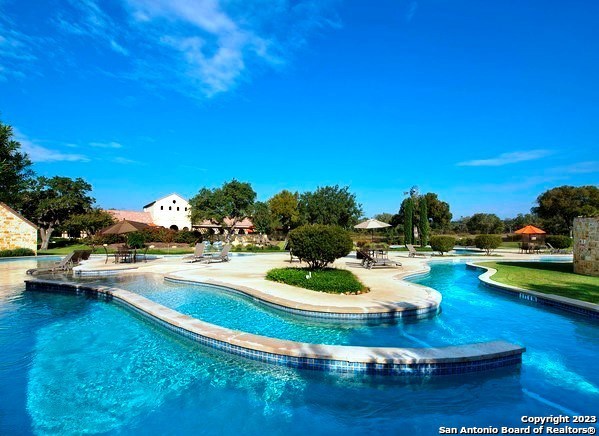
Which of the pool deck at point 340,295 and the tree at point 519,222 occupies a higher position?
the tree at point 519,222

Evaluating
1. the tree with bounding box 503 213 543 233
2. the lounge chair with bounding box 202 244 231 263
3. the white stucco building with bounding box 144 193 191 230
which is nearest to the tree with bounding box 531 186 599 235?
the tree with bounding box 503 213 543 233

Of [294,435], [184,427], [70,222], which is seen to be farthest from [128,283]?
[70,222]

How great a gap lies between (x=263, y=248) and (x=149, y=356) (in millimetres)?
24381

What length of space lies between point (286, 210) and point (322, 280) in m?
42.4

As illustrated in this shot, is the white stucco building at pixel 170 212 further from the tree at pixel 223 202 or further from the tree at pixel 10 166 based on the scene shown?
the tree at pixel 10 166

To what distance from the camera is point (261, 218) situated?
4700 cm

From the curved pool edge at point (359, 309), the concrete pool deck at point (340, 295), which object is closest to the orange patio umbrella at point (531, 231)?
the concrete pool deck at point (340, 295)

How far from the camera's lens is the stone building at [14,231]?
2550cm

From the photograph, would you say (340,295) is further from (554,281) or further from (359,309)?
(554,281)

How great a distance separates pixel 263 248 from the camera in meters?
30.6

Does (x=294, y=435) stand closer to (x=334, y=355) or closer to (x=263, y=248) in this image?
(x=334, y=355)

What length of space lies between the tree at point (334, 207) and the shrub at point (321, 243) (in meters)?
34.5

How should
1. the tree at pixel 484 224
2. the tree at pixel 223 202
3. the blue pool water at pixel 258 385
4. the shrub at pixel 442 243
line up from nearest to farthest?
the blue pool water at pixel 258 385, the shrub at pixel 442 243, the tree at pixel 223 202, the tree at pixel 484 224

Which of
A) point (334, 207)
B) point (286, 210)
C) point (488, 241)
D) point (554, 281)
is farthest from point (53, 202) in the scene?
point (554, 281)
